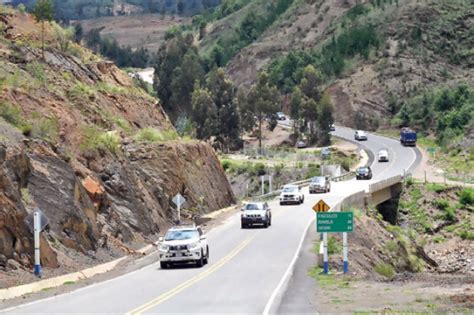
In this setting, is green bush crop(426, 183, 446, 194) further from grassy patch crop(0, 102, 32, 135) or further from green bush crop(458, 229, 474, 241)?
grassy patch crop(0, 102, 32, 135)

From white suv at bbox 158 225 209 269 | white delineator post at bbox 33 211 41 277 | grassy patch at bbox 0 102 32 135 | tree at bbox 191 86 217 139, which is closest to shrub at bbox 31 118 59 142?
grassy patch at bbox 0 102 32 135

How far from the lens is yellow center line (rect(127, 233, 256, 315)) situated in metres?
24.3

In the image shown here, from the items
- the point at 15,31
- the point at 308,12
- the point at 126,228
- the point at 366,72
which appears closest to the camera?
the point at 126,228

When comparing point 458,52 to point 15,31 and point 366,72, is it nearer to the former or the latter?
point 366,72

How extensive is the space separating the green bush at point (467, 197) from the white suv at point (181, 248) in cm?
4360


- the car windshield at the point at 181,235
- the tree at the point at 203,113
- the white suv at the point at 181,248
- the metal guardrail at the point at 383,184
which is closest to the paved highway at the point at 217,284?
the white suv at the point at 181,248

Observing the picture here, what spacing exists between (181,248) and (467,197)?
148 ft

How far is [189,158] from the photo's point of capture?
2200 inches

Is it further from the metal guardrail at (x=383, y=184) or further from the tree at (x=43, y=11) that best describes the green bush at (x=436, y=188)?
the tree at (x=43, y=11)

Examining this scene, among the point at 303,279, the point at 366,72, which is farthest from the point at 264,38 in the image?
the point at 303,279

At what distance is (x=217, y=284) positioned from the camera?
3047 centimetres

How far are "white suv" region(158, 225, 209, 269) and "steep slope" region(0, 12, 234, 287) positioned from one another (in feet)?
7.58

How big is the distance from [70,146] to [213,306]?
19.2 meters

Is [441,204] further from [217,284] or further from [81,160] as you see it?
[217,284]
